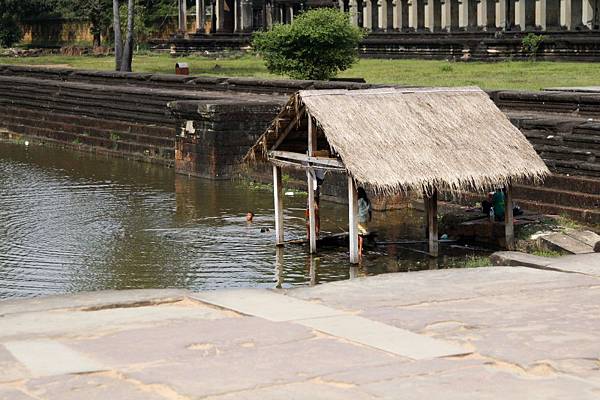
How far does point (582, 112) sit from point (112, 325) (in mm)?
11859

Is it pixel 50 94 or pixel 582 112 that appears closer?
pixel 582 112

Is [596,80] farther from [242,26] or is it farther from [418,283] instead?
[242,26]

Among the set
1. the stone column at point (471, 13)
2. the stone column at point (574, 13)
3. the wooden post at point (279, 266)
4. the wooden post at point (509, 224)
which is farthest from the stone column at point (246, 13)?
the wooden post at point (509, 224)

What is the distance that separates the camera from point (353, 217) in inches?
514

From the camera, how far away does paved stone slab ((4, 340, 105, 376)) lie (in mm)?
7504

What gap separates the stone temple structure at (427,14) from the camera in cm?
5006

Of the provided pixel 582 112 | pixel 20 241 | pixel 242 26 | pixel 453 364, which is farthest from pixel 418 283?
pixel 242 26

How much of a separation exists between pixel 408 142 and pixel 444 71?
957 inches

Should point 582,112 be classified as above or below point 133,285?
above

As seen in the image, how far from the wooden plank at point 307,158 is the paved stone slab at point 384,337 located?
4375 millimetres

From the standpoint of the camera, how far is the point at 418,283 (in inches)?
412

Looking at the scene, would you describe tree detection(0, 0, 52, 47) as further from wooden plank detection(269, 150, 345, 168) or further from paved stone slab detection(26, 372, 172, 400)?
paved stone slab detection(26, 372, 172, 400)

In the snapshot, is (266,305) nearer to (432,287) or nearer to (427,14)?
(432,287)

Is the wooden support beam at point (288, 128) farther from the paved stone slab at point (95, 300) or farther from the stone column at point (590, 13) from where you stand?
the stone column at point (590, 13)
